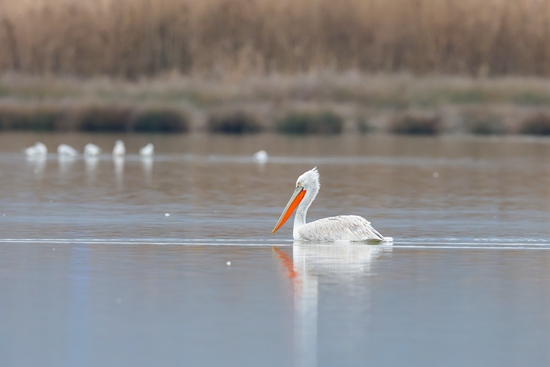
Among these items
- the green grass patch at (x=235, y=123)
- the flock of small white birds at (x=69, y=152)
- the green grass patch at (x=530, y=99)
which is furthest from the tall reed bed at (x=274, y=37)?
the flock of small white birds at (x=69, y=152)

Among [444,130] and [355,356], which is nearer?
[355,356]

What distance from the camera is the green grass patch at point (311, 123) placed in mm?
35031

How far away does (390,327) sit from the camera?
726 centimetres

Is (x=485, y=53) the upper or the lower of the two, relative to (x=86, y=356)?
upper

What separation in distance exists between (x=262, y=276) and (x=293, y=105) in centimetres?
2676

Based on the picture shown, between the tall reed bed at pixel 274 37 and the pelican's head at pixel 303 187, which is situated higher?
the tall reed bed at pixel 274 37

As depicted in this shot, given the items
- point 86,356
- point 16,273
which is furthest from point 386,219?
point 86,356

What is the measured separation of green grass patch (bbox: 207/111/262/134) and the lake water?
15.9 meters

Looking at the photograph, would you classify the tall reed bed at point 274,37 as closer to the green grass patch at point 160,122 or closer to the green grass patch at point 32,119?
the green grass patch at point 32,119

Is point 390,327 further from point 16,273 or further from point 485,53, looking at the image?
point 485,53

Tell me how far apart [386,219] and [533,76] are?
25.6 metres

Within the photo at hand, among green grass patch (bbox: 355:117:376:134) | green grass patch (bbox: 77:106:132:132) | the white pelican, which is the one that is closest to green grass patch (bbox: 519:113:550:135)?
green grass patch (bbox: 355:117:376:134)

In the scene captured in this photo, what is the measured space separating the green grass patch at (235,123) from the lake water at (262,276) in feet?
52.2

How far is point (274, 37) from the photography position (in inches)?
1535
